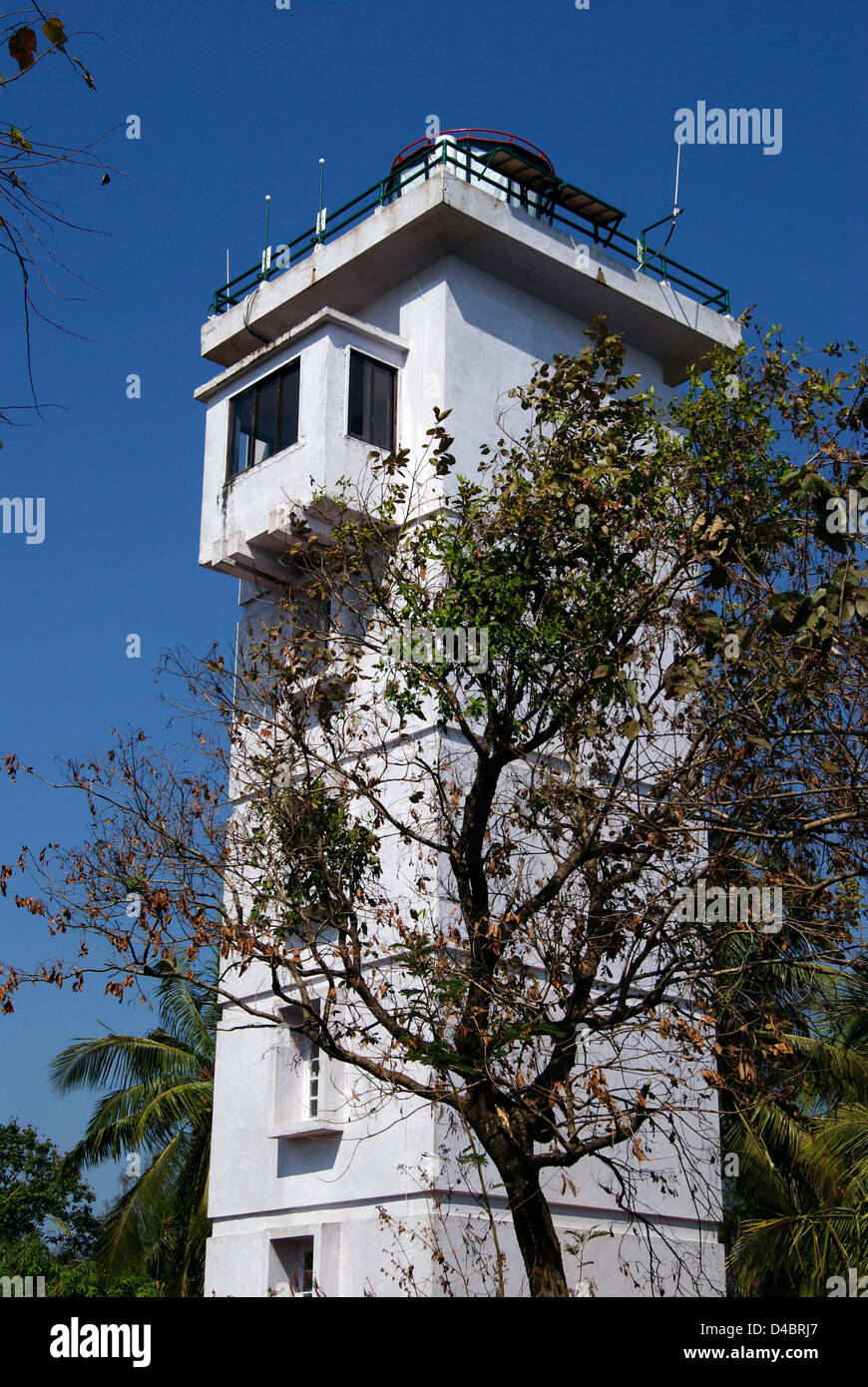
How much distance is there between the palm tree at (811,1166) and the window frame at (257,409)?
375 inches

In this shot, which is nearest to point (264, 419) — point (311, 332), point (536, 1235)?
point (311, 332)

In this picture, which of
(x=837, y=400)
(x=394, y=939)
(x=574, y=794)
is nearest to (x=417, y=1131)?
(x=394, y=939)

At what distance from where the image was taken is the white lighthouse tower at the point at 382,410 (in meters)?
16.5

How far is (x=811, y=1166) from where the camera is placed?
18.1 meters

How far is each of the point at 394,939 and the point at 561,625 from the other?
578 cm

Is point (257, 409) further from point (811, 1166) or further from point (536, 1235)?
point (536, 1235)

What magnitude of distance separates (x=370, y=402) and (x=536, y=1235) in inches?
435

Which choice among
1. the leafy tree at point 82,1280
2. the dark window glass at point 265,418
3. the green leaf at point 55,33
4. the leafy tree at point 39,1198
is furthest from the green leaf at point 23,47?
the leafy tree at point 39,1198

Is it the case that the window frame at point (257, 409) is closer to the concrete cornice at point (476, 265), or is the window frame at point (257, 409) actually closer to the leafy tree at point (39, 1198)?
the concrete cornice at point (476, 265)
